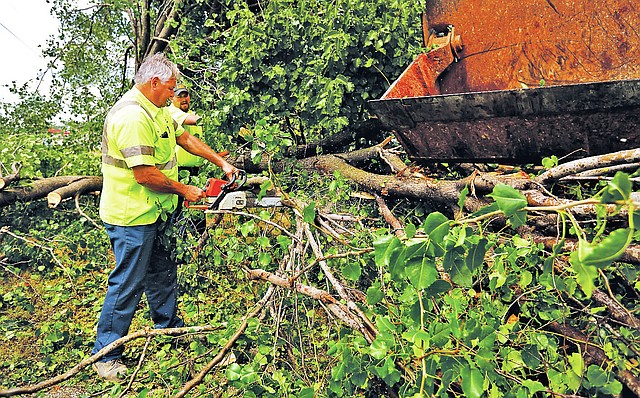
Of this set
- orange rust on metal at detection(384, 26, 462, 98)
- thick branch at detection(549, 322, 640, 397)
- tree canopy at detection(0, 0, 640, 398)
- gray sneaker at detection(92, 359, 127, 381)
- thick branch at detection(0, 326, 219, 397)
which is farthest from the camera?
orange rust on metal at detection(384, 26, 462, 98)

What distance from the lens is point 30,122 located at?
741cm

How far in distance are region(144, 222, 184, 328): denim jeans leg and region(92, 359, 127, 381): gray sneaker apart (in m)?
0.54

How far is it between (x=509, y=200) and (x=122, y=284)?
306 centimetres

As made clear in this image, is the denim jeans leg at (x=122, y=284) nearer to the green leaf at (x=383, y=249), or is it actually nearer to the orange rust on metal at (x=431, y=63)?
the orange rust on metal at (x=431, y=63)

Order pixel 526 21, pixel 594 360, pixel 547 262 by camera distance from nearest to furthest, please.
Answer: pixel 547 262 < pixel 594 360 < pixel 526 21

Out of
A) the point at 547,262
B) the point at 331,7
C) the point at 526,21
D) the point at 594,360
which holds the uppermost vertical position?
the point at 331,7

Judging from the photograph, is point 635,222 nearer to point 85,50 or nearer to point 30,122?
point 85,50

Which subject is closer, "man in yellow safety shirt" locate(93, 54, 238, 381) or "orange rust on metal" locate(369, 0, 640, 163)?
"orange rust on metal" locate(369, 0, 640, 163)

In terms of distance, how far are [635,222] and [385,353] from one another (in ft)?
3.48

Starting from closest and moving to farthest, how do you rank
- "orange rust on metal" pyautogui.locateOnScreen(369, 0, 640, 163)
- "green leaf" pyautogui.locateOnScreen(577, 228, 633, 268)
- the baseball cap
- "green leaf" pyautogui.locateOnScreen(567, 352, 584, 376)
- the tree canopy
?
"green leaf" pyautogui.locateOnScreen(577, 228, 633, 268) → the tree canopy → "green leaf" pyautogui.locateOnScreen(567, 352, 584, 376) → "orange rust on metal" pyautogui.locateOnScreen(369, 0, 640, 163) → the baseball cap

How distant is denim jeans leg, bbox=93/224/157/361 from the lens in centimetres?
375

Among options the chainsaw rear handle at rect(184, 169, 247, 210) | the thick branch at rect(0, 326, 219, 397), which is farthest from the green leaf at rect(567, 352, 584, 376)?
the chainsaw rear handle at rect(184, 169, 247, 210)

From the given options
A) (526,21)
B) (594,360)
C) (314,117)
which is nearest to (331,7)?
(314,117)

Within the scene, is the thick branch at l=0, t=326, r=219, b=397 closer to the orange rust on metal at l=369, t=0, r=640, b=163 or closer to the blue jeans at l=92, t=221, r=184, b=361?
the blue jeans at l=92, t=221, r=184, b=361
